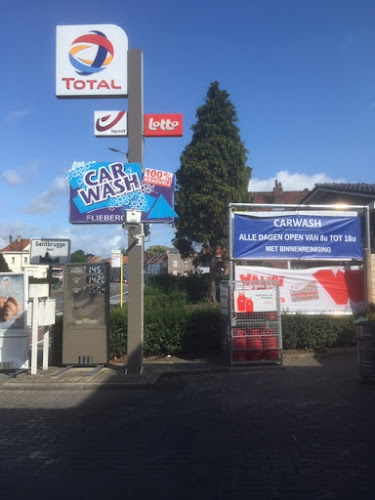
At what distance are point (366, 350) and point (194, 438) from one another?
429cm

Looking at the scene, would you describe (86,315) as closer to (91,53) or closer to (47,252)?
(47,252)

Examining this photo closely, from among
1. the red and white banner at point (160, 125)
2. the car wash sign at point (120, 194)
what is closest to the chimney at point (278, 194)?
the red and white banner at point (160, 125)

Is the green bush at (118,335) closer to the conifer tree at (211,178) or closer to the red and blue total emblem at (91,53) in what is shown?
the red and blue total emblem at (91,53)

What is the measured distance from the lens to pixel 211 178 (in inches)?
1109

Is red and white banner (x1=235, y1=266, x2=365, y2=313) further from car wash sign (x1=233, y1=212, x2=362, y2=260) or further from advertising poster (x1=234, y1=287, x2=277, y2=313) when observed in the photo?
advertising poster (x1=234, y1=287, x2=277, y2=313)

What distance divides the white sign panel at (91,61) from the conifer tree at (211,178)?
17.1m

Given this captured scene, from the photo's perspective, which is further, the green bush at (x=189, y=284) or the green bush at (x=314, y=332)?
the green bush at (x=189, y=284)

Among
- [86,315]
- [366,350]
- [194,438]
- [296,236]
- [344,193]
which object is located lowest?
[194,438]

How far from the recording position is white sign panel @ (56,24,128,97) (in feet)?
34.7

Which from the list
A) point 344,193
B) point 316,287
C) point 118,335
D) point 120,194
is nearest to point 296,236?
point 316,287

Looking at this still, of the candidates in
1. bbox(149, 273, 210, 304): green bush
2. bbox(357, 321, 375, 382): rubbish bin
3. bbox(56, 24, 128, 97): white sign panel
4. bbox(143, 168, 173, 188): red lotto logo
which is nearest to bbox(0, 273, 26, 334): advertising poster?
bbox(143, 168, 173, 188): red lotto logo

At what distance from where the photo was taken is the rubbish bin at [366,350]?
28.2 ft

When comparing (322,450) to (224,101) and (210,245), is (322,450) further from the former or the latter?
(224,101)

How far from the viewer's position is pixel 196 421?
656cm
